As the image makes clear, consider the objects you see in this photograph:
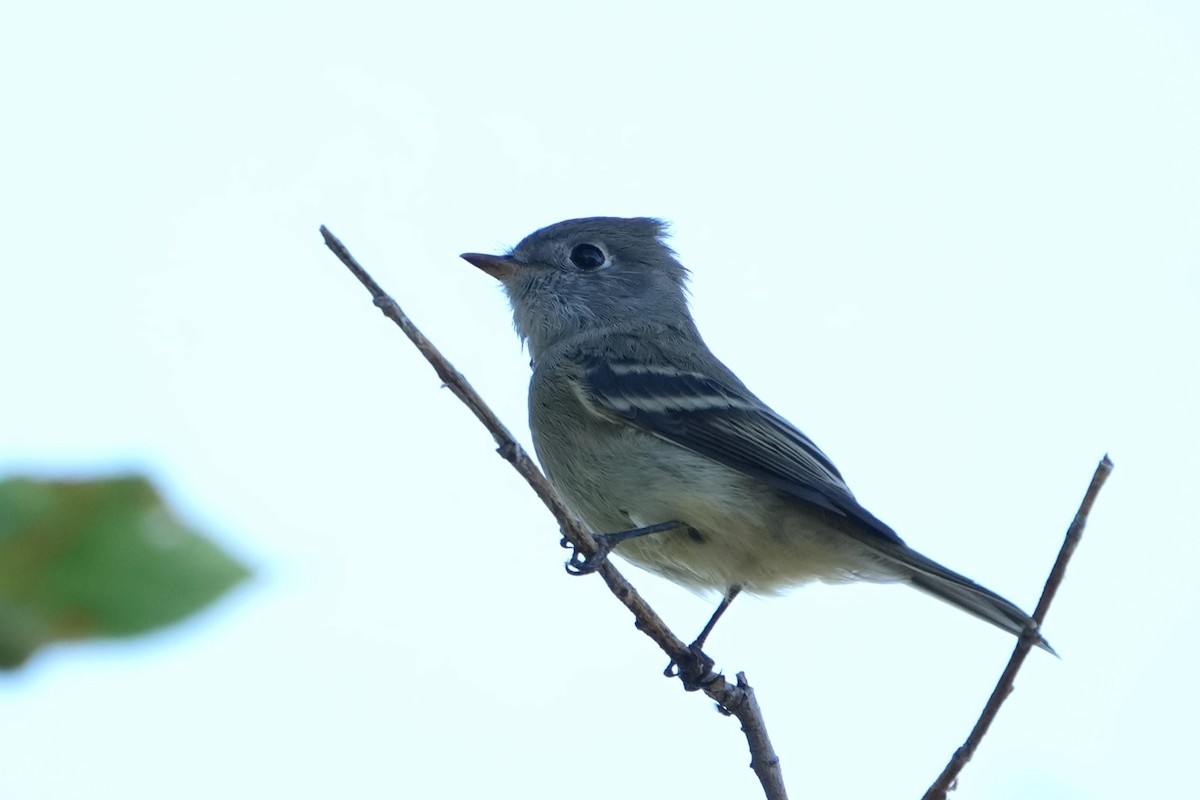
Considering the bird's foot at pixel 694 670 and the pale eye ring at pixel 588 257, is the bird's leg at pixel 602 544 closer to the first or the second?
the bird's foot at pixel 694 670

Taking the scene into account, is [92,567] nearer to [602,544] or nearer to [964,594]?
[602,544]

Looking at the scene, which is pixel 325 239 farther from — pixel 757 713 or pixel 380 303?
pixel 757 713

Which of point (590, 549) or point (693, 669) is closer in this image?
point (590, 549)

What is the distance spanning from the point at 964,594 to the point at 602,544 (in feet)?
5.20

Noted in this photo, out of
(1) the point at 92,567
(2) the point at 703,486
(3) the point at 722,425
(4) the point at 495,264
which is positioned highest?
(4) the point at 495,264

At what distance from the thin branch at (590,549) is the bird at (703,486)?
0.42 metres

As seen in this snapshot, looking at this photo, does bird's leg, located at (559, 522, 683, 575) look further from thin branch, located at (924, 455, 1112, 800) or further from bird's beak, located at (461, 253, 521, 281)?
bird's beak, located at (461, 253, 521, 281)

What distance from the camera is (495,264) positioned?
270 inches

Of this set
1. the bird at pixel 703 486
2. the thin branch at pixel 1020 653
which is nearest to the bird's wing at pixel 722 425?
the bird at pixel 703 486

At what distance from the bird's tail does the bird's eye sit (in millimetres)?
2863

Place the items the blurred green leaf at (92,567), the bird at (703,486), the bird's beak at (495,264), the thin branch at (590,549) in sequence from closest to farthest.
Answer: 1. the blurred green leaf at (92,567)
2. the thin branch at (590,549)
3. the bird at (703,486)
4. the bird's beak at (495,264)

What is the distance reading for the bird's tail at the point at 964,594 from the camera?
4.67 m

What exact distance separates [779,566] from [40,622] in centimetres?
405

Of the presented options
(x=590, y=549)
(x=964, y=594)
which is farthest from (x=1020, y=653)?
(x=964, y=594)
